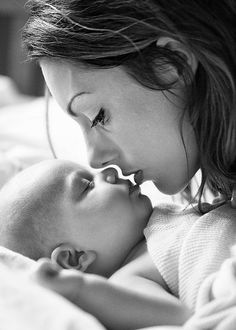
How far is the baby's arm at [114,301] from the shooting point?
0.91 metres

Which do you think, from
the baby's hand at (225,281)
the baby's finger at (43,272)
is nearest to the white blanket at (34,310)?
the baby's finger at (43,272)

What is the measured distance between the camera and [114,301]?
928mm

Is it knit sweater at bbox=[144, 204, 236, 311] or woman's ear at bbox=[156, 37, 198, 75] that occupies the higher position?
woman's ear at bbox=[156, 37, 198, 75]

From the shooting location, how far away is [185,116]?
1140mm

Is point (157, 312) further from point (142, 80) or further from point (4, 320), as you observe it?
point (142, 80)

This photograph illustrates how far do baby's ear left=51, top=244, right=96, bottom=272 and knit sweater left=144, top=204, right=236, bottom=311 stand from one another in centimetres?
11

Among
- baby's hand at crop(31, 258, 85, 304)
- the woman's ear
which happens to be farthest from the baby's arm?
the woman's ear

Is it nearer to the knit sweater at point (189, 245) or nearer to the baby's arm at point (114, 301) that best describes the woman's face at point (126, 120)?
the knit sweater at point (189, 245)

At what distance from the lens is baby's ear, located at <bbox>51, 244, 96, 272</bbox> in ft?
3.76

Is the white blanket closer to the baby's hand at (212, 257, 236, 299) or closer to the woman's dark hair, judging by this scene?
the baby's hand at (212, 257, 236, 299)

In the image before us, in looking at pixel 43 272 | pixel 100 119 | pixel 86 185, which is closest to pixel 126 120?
pixel 100 119

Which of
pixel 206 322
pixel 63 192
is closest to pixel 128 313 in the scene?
pixel 206 322

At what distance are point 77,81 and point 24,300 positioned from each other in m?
0.42

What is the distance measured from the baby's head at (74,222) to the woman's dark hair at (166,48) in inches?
6.4
